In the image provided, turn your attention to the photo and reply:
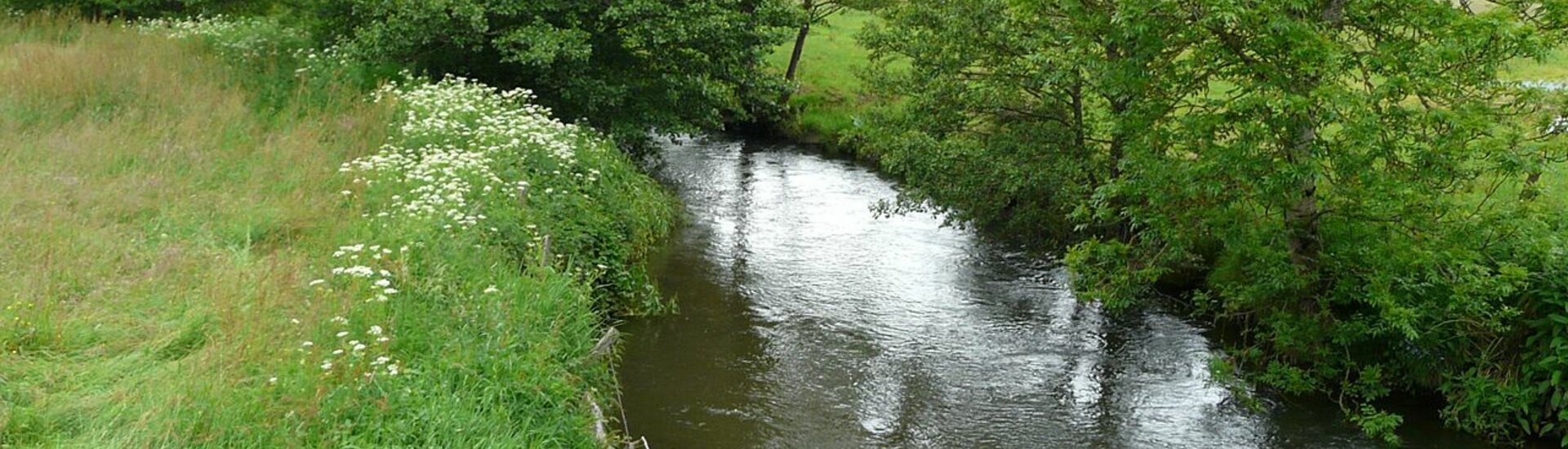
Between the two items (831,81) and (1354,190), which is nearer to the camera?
(1354,190)

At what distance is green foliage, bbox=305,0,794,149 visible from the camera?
17.0 metres

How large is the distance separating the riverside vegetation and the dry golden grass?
4 cm

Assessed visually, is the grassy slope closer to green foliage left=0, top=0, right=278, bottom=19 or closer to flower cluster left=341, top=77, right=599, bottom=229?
flower cluster left=341, top=77, right=599, bottom=229

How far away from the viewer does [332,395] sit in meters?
6.49

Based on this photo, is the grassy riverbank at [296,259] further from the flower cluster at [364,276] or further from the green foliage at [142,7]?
the green foliage at [142,7]

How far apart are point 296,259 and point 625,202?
19.7 ft

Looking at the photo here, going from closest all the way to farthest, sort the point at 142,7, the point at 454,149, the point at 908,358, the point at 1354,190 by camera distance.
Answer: the point at 1354,190 < the point at 454,149 < the point at 908,358 < the point at 142,7

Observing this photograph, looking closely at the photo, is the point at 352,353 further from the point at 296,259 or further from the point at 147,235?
the point at 147,235

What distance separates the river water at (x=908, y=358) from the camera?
11.0 meters

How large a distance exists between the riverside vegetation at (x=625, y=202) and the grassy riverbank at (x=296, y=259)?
0.13 ft

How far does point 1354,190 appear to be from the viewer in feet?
37.3

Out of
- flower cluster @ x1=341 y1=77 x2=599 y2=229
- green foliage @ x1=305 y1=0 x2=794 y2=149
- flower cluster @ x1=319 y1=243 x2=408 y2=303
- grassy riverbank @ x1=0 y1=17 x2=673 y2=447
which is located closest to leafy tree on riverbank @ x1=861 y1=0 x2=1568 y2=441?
grassy riverbank @ x1=0 y1=17 x2=673 y2=447

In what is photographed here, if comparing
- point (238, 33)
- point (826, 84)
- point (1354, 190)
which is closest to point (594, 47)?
point (238, 33)

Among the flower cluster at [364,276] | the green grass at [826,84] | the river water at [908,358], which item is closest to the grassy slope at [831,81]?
the green grass at [826,84]
